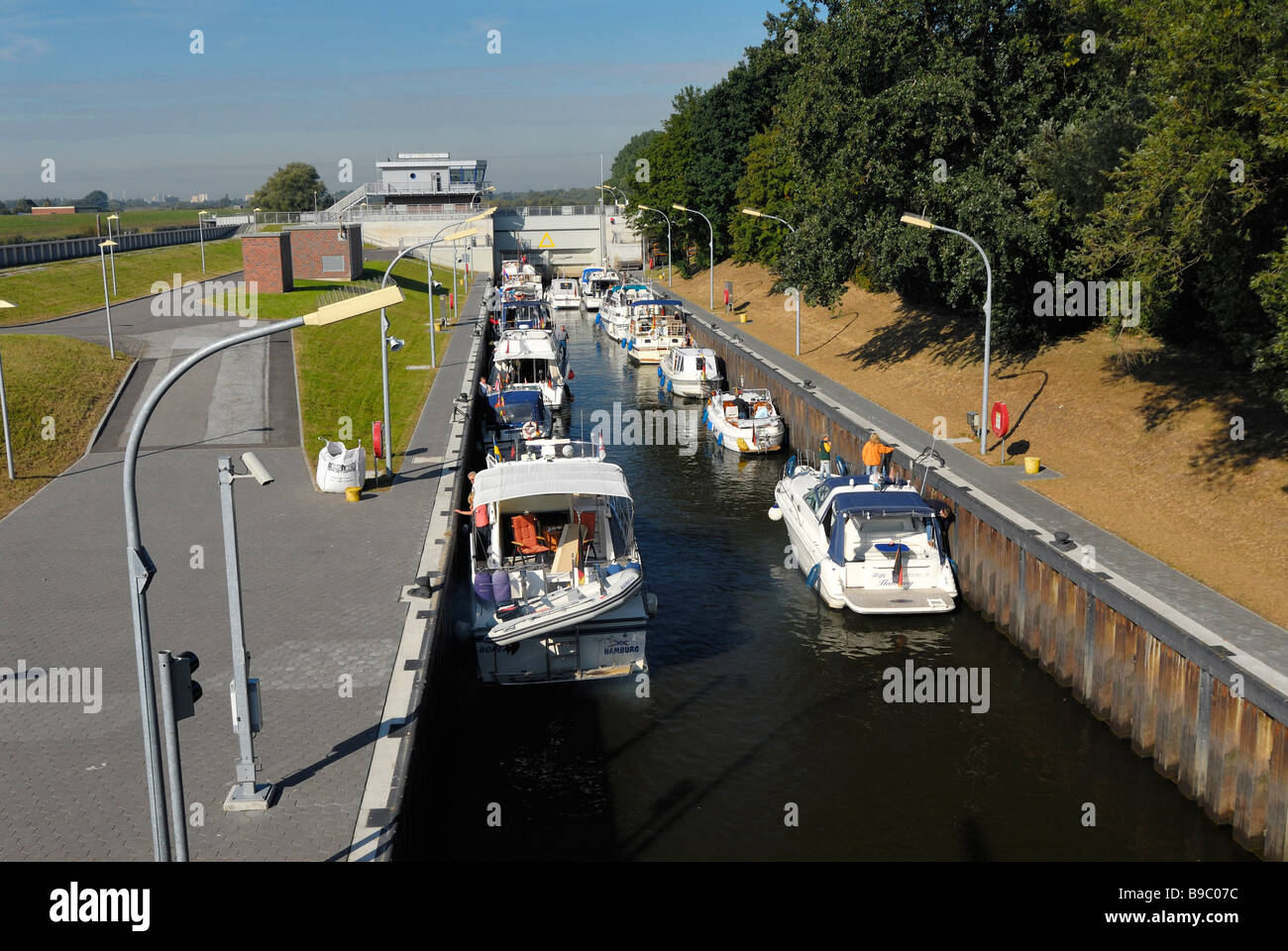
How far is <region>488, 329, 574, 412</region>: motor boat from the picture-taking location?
39.0 metres

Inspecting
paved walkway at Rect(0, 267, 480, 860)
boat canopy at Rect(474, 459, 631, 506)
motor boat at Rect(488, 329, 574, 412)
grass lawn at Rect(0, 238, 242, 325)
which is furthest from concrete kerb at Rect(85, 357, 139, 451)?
boat canopy at Rect(474, 459, 631, 506)

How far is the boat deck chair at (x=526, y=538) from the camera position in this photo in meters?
19.7

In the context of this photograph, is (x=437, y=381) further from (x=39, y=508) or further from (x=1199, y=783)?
(x=1199, y=783)

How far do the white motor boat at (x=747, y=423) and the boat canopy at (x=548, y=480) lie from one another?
14483 millimetres

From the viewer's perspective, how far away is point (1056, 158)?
2777 cm

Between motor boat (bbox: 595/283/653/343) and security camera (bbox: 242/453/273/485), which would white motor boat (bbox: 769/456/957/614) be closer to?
security camera (bbox: 242/453/273/485)

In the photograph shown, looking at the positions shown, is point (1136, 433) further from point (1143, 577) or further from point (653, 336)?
point (653, 336)

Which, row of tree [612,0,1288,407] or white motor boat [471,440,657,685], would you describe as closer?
white motor boat [471,440,657,685]

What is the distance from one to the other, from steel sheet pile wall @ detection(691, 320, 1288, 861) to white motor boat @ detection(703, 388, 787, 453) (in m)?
11.4
